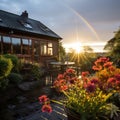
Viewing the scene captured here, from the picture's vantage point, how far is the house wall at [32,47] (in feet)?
42.1

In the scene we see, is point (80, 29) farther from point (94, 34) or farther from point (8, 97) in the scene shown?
point (8, 97)

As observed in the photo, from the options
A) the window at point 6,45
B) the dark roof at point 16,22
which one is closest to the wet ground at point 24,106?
the window at point 6,45

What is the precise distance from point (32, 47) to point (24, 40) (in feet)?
3.81

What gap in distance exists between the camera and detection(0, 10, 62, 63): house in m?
12.6

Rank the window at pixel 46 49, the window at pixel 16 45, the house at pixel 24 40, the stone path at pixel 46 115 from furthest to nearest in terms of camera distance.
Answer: the window at pixel 46 49, the window at pixel 16 45, the house at pixel 24 40, the stone path at pixel 46 115

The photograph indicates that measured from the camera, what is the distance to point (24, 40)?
14.1m

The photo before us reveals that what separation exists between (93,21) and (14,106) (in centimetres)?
894

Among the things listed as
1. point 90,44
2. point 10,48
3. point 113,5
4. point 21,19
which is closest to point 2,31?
point 10,48

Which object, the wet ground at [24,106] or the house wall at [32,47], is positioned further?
the house wall at [32,47]

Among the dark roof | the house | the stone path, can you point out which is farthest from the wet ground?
the dark roof

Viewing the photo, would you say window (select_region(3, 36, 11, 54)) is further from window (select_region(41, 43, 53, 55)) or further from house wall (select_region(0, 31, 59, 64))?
window (select_region(41, 43, 53, 55))

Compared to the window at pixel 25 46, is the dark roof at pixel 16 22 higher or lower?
higher

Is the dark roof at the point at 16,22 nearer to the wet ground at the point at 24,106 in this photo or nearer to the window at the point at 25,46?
the window at the point at 25,46

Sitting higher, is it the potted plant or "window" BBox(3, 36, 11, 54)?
"window" BBox(3, 36, 11, 54)
